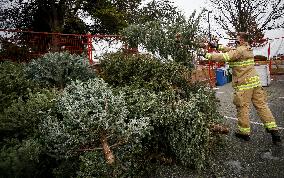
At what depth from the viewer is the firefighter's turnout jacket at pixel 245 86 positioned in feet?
17.5

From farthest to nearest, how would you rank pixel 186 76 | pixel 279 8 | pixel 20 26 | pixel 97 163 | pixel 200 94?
pixel 279 8, pixel 20 26, pixel 186 76, pixel 200 94, pixel 97 163

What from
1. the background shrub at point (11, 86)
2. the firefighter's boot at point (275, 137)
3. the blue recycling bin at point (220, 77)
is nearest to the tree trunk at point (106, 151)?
the background shrub at point (11, 86)

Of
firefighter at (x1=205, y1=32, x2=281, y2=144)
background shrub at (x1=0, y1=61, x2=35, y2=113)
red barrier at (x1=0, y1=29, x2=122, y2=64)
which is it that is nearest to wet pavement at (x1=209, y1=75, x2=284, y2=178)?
firefighter at (x1=205, y1=32, x2=281, y2=144)

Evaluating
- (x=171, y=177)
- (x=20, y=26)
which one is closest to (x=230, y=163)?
(x=171, y=177)

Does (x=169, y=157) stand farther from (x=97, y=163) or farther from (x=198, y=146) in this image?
(x=97, y=163)

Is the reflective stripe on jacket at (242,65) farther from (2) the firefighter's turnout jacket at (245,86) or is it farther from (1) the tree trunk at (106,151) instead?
(1) the tree trunk at (106,151)

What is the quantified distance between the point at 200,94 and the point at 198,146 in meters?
0.92

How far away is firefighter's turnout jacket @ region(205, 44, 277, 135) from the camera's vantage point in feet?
17.5

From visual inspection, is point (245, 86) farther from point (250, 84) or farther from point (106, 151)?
point (106, 151)

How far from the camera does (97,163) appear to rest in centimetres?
359

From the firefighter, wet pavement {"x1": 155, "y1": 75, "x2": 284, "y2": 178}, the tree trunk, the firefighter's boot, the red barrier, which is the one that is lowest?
wet pavement {"x1": 155, "y1": 75, "x2": 284, "y2": 178}

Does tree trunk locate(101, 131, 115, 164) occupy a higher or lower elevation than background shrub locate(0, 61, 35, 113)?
lower

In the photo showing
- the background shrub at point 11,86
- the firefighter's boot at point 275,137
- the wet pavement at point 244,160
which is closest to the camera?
the wet pavement at point 244,160

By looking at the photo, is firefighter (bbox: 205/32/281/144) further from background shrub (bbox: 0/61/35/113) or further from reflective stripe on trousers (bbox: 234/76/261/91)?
background shrub (bbox: 0/61/35/113)
